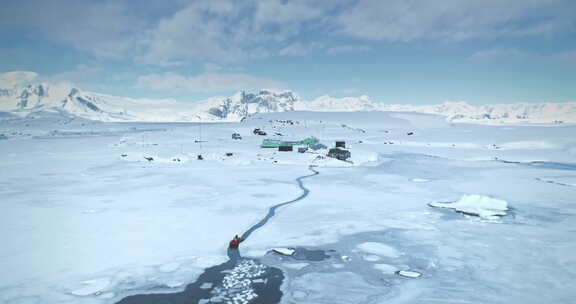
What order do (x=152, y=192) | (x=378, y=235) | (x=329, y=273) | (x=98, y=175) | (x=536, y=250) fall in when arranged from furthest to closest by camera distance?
(x=98, y=175), (x=152, y=192), (x=378, y=235), (x=536, y=250), (x=329, y=273)

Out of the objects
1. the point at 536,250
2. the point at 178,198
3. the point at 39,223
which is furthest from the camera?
the point at 178,198

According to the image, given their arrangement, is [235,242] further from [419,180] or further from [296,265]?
[419,180]

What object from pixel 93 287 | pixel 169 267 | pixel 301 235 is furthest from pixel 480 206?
pixel 93 287

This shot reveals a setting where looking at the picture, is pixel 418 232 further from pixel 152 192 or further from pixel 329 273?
pixel 152 192

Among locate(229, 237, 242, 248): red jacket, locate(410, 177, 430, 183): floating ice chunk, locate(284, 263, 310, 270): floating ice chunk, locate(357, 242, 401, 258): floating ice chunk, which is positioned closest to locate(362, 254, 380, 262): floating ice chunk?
locate(357, 242, 401, 258): floating ice chunk

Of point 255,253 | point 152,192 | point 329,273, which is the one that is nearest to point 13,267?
point 255,253
